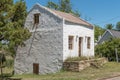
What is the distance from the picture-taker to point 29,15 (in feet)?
87.1

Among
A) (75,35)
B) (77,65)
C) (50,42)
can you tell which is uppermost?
(75,35)

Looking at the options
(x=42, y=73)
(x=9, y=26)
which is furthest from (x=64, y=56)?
(x=9, y=26)

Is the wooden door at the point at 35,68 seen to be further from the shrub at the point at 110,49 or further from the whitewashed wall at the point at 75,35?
the shrub at the point at 110,49

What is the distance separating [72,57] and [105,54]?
12.5m

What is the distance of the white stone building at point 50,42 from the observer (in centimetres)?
2406

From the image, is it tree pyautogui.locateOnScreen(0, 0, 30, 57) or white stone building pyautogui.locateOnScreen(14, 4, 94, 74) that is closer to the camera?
tree pyautogui.locateOnScreen(0, 0, 30, 57)

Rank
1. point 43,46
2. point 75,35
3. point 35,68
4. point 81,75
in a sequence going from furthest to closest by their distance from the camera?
point 35,68 < point 75,35 < point 43,46 < point 81,75

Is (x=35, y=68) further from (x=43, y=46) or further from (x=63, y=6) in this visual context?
(x=63, y=6)

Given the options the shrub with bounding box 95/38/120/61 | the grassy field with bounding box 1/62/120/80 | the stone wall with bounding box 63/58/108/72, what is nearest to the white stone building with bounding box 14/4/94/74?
the stone wall with bounding box 63/58/108/72

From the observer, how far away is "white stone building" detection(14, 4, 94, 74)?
24062 millimetres

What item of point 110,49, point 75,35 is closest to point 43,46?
point 75,35

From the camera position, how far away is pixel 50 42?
24.7m

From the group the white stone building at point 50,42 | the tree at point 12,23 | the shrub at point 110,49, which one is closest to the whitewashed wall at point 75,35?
the white stone building at point 50,42

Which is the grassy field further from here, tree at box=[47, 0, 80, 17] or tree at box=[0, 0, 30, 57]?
tree at box=[47, 0, 80, 17]
